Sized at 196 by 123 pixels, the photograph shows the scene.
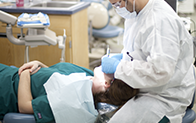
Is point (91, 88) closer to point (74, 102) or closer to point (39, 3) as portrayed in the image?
point (74, 102)

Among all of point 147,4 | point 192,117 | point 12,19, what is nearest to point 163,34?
point 147,4

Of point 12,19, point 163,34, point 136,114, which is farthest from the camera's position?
point 12,19

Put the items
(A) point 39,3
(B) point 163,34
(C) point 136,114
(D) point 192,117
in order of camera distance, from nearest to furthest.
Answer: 1. (B) point 163,34
2. (C) point 136,114
3. (D) point 192,117
4. (A) point 39,3

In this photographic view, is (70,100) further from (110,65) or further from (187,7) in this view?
(187,7)

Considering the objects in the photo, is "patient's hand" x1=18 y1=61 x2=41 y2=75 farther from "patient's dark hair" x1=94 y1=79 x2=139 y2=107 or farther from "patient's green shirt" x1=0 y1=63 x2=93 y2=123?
"patient's dark hair" x1=94 y1=79 x2=139 y2=107

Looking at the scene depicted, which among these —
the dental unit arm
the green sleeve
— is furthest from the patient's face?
the dental unit arm

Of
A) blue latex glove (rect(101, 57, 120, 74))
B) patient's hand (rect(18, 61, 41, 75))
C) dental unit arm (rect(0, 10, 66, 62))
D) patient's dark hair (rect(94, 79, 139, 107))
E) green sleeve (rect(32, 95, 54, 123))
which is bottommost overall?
green sleeve (rect(32, 95, 54, 123))

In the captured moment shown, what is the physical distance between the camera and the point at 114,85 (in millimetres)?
1381

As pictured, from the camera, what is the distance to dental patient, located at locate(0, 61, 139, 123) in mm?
1297

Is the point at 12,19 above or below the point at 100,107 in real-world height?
above

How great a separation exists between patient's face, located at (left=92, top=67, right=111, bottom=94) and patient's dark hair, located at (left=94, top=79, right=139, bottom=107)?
6 cm

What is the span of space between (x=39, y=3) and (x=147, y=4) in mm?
2080

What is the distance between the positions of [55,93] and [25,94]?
193 millimetres

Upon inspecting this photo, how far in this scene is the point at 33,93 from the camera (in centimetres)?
152
